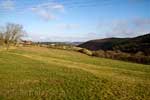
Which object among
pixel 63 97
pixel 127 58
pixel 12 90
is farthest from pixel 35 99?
pixel 127 58

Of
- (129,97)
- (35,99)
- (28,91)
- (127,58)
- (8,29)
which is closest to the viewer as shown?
(35,99)

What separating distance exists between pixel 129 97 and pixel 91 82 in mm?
6010

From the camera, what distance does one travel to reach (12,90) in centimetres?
1927

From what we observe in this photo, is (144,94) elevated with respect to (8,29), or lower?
lower

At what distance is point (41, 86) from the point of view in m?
21.1

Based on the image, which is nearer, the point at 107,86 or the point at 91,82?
the point at 107,86

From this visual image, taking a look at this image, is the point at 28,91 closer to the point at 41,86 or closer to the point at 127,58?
the point at 41,86

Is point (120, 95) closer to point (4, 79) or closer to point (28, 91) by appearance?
point (28, 91)

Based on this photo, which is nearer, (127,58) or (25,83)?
(25,83)

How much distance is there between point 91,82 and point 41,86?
5510 millimetres

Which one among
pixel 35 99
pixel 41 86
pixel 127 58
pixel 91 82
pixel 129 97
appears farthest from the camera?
pixel 127 58

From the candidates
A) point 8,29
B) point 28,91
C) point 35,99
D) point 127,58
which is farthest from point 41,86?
point 8,29

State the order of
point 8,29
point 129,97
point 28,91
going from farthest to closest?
point 8,29
point 28,91
point 129,97

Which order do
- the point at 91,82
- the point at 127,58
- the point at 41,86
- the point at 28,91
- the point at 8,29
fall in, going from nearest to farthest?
the point at 28,91 → the point at 41,86 → the point at 91,82 → the point at 127,58 → the point at 8,29
